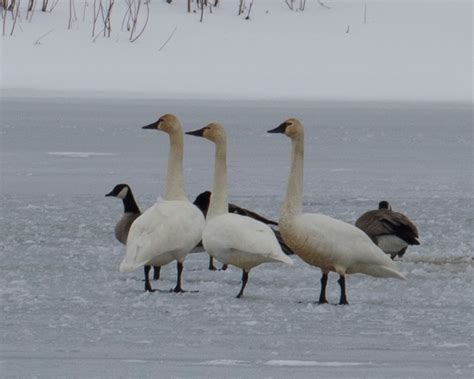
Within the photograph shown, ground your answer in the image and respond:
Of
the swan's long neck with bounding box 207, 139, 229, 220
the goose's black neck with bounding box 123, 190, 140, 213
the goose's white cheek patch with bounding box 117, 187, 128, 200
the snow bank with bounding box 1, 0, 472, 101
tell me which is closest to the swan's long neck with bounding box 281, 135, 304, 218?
the swan's long neck with bounding box 207, 139, 229, 220

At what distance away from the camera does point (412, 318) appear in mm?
6043

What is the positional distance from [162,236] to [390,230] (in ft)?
5.45

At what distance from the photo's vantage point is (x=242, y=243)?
652cm

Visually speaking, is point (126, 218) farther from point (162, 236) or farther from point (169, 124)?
point (162, 236)

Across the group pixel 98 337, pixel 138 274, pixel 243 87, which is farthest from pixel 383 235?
pixel 243 87

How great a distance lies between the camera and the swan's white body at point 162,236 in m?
6.66

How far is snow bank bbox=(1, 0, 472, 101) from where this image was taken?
21656mm

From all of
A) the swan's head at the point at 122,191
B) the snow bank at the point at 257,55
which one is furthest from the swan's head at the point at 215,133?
the snow bank at the point at 257,55

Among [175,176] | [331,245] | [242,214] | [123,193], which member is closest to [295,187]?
[331,245]

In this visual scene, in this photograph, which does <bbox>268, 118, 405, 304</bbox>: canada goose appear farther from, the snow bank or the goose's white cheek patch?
the snow bank

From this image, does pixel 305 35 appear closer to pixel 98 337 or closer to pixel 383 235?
pixel 383 235

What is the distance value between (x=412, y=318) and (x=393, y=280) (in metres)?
1.16

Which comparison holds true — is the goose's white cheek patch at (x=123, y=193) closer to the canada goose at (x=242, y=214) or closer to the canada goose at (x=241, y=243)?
the canada goose at (x=242, y=214)

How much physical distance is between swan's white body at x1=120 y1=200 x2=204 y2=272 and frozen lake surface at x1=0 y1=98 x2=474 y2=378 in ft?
0.61
